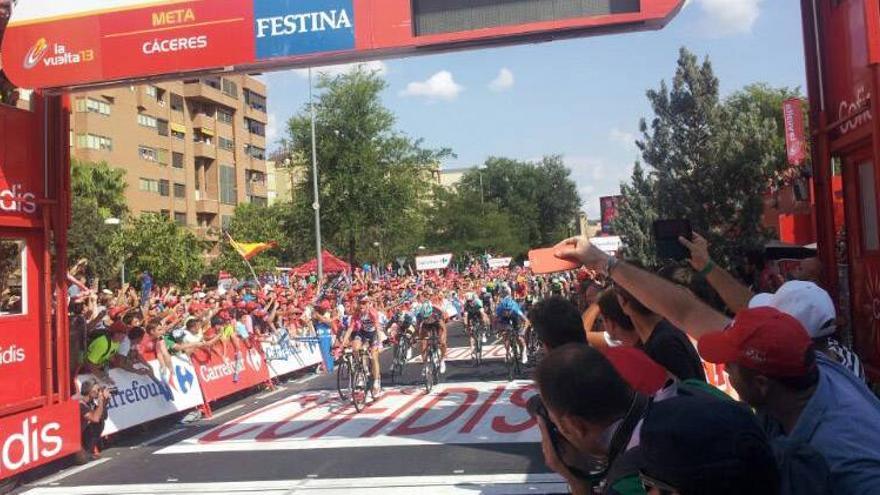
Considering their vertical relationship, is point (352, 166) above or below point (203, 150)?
below

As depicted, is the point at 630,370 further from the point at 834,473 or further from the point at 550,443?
the point at 834,473

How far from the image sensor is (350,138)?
39.6m

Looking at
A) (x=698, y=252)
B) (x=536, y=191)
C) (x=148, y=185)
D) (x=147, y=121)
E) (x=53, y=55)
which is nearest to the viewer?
(x=698, y=252)

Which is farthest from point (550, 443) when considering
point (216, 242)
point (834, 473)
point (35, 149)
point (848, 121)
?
point (216, 242)

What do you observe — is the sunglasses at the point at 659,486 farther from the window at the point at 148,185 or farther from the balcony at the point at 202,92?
the balcony at the point at 202,92

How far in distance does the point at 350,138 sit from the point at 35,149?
31329 mm

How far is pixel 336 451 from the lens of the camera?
31.1 feet

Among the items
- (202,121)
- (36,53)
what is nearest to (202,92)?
(202,121)

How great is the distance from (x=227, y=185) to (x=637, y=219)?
56716mm

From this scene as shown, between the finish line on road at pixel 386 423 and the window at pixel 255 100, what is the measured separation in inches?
2677

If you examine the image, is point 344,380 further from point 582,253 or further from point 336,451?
point 582,253

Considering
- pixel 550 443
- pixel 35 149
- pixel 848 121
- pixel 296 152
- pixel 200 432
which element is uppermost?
pixel 296 152

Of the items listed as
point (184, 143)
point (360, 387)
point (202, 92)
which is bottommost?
point (360, 387)

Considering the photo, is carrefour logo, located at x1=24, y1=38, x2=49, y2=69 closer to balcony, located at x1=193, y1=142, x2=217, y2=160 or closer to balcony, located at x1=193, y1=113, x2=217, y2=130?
balcony, located at x1=193, y1=142, x2=217, y2=160
